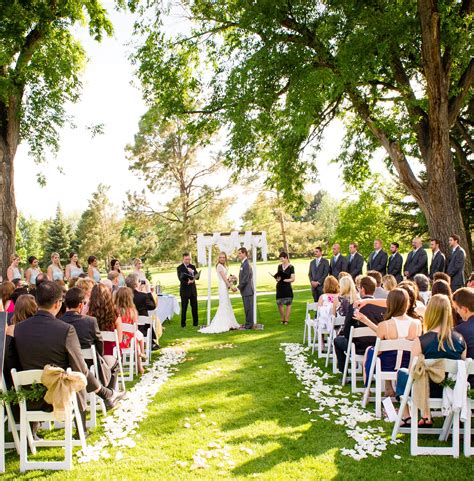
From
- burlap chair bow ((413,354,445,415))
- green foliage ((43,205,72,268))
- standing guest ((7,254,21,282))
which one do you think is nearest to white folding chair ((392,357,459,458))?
burlap chair bow ((413,354,445,415))

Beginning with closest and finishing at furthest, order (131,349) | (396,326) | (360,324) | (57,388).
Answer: (57,388) → (396,326) → (360,324) → (131,349)

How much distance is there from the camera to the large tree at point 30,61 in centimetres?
1354

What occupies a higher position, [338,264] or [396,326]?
[338,264]

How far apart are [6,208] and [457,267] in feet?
40.3

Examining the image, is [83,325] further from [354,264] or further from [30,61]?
[30,61]

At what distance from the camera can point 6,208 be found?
45.7 feet

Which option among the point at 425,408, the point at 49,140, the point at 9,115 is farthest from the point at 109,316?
the point at 49,140

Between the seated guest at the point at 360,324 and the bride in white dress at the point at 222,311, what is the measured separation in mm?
5452

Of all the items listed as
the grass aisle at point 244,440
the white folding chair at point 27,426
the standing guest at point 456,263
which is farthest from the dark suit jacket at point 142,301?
the standing guest at point 456,263

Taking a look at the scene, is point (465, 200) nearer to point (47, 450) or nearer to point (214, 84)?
→ point (214, 84)

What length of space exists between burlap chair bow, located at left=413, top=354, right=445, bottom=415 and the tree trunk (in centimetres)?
1220

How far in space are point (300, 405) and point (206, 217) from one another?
2997 cm

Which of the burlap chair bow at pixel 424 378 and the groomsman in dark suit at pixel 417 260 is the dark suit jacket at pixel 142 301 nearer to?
the burlap chair bow at pixel 424 378

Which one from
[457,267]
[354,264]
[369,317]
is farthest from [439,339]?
[354,264]
